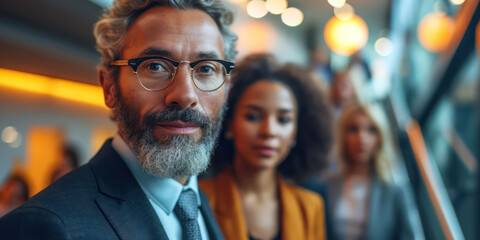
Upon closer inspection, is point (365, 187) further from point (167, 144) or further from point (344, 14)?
point (344, 14)

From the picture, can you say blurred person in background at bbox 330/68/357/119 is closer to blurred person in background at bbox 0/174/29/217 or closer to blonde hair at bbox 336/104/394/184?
blonde hair at bbox 336/104/394/184

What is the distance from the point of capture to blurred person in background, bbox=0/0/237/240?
98cm

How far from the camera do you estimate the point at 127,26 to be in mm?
1064

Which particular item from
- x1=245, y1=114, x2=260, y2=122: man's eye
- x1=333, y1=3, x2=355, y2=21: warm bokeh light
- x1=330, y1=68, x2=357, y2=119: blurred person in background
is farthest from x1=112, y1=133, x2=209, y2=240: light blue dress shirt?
x1=333, y1=3, x2=355, y2=21: warm bokeh light

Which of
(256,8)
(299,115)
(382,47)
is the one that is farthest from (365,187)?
(382,47)

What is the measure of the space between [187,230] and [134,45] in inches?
21.8

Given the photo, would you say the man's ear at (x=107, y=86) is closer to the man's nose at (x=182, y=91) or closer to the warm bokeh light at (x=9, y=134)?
the man's nose at (x=182, y=91)

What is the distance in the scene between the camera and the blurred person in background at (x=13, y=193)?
47.8 inches

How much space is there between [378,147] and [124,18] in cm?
232

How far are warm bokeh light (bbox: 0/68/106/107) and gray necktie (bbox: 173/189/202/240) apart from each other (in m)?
0.59

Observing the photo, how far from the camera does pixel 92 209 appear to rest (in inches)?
37.9

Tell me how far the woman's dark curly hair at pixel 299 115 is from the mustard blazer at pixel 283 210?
0.11 meters

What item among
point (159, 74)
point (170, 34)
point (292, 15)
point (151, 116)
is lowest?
point (151, 116)

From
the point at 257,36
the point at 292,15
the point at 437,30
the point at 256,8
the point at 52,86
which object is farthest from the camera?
the point at 292,15
